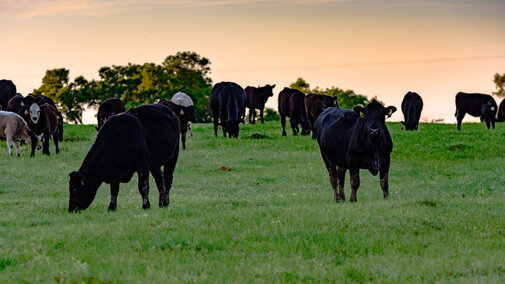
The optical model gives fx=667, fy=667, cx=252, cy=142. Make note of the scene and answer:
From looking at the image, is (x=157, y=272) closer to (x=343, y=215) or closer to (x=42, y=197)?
(x=343, y=215)

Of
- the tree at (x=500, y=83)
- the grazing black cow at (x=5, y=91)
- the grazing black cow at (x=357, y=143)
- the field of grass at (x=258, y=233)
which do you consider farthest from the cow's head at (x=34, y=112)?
the tree at (x=500, y=83)

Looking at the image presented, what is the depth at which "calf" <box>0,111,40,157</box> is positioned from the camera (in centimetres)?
3014

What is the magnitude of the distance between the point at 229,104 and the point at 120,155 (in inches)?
846

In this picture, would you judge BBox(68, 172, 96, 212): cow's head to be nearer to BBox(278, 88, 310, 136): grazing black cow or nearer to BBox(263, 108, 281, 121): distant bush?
BBox(278, 88, 310, 136): grazing black cow

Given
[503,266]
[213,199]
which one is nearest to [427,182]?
[213,199]

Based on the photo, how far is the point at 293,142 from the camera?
113ft

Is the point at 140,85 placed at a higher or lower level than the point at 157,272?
higher

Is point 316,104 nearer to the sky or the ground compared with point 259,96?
nearer to the ground

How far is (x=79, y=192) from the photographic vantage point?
14430 mm

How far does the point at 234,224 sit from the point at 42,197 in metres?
7.67

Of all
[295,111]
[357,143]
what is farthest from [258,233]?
[295,111]

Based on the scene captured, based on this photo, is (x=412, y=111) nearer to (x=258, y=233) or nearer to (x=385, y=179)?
(x=385, y=179)

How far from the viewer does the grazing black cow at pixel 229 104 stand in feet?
117

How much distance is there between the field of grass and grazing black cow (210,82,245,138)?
12161 mm
